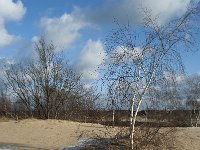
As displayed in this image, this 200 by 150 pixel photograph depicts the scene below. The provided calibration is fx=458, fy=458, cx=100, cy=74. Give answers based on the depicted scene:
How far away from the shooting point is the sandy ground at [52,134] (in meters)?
21.7

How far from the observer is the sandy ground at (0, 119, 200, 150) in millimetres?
21734

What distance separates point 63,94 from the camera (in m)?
45.5

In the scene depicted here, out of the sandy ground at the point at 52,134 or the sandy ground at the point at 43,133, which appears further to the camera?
the sandy ground at the point at 43,133

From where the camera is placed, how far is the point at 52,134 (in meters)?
29.3

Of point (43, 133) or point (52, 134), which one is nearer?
point (52, 134)

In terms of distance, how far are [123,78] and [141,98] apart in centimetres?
114

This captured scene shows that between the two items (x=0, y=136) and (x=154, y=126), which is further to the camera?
(x=0, y=136)

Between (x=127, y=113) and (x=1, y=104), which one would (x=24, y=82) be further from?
(x=127, y=113)

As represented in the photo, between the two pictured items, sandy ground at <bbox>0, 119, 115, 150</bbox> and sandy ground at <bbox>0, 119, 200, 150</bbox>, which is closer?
sandy ground at <bbox>0, 119, 200, 150</bbox>

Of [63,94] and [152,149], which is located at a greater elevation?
[63,94]

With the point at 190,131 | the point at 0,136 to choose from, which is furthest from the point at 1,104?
the point at 190,131

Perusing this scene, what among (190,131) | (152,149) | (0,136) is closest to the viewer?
(152,149)

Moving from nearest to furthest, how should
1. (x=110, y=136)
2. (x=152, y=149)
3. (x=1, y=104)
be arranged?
(x=152, y=149), (x=110, y=136), (x=1, y=104)

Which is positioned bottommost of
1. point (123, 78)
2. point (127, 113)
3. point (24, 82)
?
point (127, 113)
